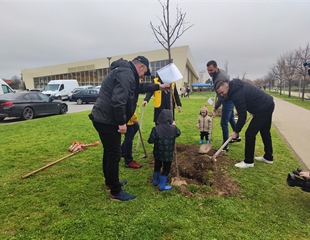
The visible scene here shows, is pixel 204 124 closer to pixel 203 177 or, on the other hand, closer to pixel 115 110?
pixel 203 177

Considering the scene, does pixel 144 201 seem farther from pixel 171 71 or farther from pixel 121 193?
pixel 171 71

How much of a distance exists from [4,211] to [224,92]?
12.2ft

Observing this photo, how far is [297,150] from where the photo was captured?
5734mm

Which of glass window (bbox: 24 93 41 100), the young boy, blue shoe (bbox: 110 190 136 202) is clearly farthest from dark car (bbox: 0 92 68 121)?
the young boy

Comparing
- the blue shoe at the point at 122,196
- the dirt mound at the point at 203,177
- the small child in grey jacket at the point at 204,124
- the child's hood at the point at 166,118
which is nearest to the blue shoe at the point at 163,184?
the dirt mound at the point at 203,177

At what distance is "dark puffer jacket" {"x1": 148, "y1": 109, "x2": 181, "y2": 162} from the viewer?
332cm

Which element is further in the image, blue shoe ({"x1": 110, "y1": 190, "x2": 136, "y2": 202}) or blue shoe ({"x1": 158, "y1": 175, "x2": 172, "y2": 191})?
blue shoe ({"x1": 158, "y1": 175, "x2": 172, "y2": 191})

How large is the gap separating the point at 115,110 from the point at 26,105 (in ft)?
34.3

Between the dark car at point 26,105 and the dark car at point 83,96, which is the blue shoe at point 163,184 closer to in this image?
the dark car at point 26,105

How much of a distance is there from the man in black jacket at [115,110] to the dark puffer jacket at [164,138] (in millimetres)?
520

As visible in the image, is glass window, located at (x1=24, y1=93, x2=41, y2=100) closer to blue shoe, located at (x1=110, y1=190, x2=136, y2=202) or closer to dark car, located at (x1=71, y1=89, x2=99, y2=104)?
blue shoe, located at (x1=110, y1=190, x2=136, y2=202)

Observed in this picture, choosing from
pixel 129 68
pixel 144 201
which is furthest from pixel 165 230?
pixel 129 68

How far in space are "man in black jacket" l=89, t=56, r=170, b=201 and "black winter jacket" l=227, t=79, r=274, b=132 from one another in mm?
1886

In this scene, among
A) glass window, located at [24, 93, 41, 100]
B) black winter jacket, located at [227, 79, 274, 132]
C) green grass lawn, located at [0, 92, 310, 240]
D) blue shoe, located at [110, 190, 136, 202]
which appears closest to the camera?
green grass lawn, located at [0, 92, 310, 240]
